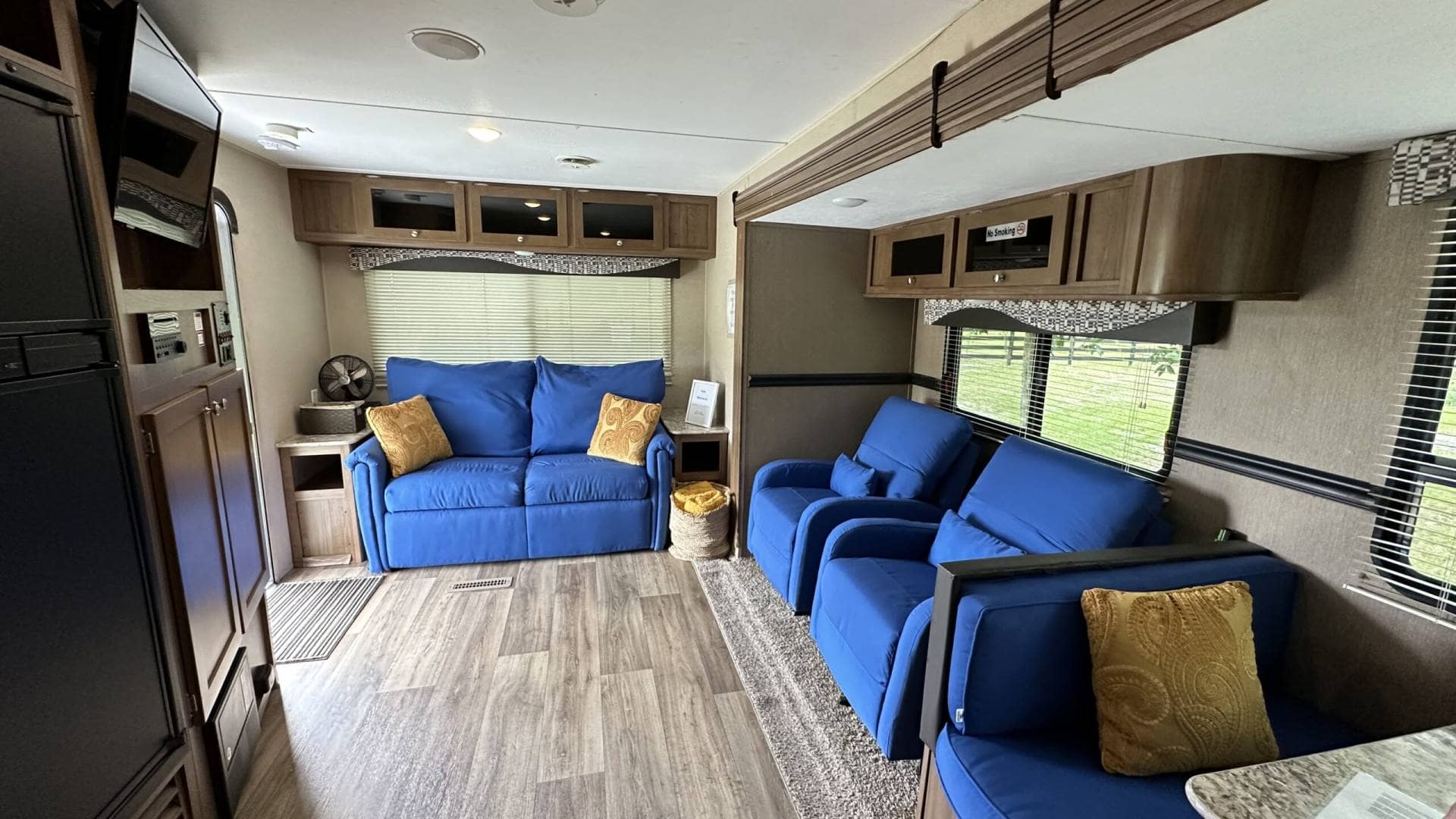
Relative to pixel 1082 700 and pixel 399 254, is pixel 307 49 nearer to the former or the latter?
pixel 399 254

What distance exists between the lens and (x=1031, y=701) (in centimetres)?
137

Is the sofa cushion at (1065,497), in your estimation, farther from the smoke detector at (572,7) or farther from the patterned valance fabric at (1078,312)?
the smoke detector at (572,7)

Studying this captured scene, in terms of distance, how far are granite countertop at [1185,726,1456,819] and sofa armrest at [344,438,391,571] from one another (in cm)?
338

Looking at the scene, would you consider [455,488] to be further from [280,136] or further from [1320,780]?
[1320,780]

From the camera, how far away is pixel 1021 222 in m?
2.08

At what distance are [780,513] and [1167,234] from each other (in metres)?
1.83

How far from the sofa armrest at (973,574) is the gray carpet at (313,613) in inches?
97.9

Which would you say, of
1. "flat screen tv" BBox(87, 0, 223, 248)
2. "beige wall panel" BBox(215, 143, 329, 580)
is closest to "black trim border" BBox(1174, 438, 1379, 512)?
"flat screen tv" BBox(87, 0, 223, 248)

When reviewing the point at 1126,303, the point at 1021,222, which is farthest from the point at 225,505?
the point at 1126,303

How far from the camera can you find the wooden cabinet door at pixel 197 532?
4.38ft

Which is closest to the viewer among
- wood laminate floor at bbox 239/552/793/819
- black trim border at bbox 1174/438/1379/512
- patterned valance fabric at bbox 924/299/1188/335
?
black trim border at bbox 1174/438/1379/512

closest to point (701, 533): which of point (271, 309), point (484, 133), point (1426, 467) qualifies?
point (484, 133)

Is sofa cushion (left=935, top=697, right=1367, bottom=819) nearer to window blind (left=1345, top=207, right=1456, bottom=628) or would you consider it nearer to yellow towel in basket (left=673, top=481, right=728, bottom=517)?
window blind (left=1345, top=207, right=1456, bottom=628)

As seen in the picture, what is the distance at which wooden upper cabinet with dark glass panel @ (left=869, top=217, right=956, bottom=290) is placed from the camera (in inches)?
99.3
